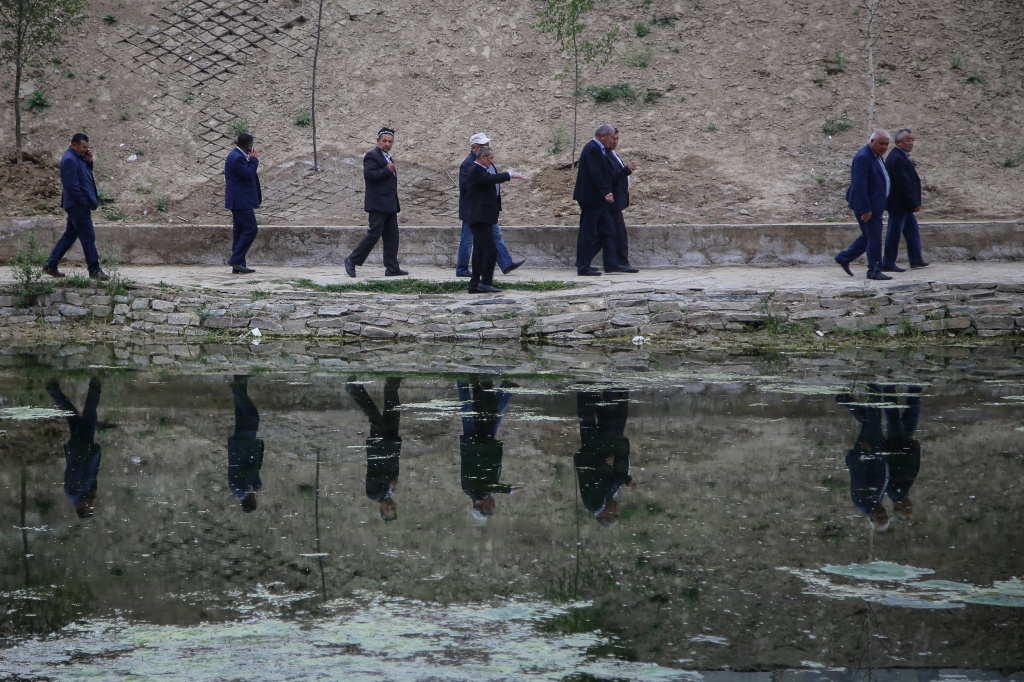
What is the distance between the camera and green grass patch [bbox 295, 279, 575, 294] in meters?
13.0

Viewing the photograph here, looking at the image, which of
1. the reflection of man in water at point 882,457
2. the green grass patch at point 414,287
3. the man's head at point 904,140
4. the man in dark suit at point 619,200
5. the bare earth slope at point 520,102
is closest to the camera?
the reflection of man in water at point 882,457

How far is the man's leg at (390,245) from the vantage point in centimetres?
1387

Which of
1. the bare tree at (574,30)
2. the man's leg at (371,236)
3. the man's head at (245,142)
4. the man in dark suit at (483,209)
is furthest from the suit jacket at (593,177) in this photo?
the bare tree at (574,30)

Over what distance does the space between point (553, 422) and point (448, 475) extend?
1.46m

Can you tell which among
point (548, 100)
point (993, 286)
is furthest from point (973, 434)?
point (548, 100)

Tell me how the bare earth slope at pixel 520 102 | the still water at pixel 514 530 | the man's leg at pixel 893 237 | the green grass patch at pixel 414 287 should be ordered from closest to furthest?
the still water at pixel 514 530
the green grass patch at pixel 414 287
the man's leg at pixel 893 237
the bare earth slope at pixel 520 102

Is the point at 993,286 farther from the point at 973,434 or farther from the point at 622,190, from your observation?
the point at 973,434

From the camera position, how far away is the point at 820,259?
47.9 ft

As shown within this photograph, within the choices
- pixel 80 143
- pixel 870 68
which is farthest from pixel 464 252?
pixel 870 68

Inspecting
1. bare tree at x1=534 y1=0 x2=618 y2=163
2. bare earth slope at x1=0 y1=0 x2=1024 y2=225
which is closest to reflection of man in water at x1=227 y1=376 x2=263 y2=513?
bare earth slope at x1=0 y1=0 x2=1024 y2=225

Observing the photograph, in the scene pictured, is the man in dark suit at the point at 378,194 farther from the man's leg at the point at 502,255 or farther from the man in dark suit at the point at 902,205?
the man in dark suit at the point at 902,205

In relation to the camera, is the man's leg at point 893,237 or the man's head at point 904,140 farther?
the man's head at point 904,140

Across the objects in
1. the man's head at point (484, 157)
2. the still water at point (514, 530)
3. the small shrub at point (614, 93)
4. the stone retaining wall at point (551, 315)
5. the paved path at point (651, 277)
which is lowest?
the still water at point (514, 530)

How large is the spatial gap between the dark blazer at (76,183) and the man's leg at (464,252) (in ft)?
13.5
